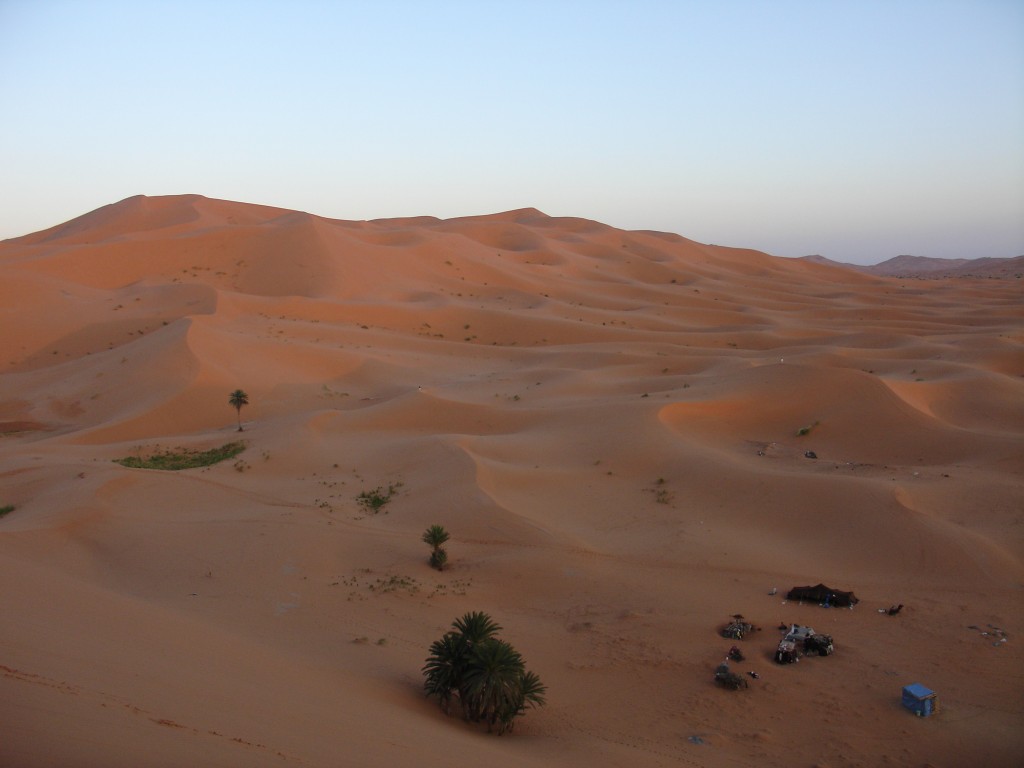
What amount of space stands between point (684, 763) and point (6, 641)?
22.2ft

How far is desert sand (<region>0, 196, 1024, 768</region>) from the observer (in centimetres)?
816

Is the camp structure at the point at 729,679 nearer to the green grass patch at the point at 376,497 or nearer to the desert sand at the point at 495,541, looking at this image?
the desert sand at the point at 495,541

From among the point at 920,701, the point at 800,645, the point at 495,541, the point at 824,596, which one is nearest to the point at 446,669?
the point at 800,645

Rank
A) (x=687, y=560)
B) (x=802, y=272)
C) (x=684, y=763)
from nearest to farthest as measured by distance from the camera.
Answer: (x=684, y=763)
(x=687, y=560)
(x=802, y=272)

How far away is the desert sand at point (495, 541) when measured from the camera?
26.8 feet

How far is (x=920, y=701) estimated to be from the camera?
9148 mm

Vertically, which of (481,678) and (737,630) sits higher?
(481,678)

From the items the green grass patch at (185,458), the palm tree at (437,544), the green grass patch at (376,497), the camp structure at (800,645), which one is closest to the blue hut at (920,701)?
the camp structure at (800,645)

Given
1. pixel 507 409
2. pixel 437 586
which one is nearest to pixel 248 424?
pixel 507 409

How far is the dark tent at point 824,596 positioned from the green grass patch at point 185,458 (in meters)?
13.5

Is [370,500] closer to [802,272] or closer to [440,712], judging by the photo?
[440,712]

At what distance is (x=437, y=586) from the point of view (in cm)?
1257

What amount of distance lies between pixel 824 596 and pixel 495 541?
556cm

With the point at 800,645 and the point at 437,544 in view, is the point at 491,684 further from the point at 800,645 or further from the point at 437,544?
the point at 437,544
